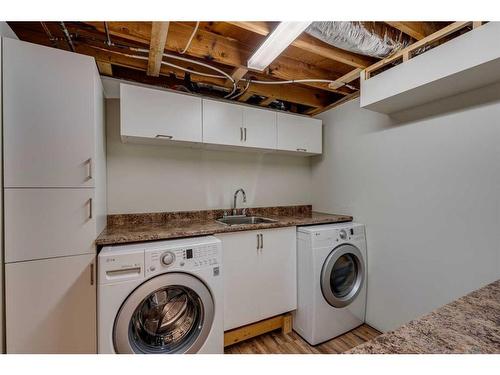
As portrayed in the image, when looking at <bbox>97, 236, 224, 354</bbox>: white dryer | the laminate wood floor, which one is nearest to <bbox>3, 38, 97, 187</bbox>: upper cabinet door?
<bbox>97, 236, 224, 354</bbox>: white dryer

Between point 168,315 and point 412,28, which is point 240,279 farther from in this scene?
point 412,28

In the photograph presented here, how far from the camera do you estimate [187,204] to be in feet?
7.63

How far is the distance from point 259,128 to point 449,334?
2.00 meters

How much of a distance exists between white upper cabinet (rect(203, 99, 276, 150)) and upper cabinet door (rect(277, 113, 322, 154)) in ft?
0.34

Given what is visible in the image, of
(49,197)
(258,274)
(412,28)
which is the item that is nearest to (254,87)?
(412,28)

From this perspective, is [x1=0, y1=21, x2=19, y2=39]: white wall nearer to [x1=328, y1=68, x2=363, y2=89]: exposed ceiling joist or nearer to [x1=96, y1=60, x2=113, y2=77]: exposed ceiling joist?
[x1=96, y1=60, x2=113, y2=77]: exposed ceiling joist

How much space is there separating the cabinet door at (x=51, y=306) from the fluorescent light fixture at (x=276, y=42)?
173 centimetres

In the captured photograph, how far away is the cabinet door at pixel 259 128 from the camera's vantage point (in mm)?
2229

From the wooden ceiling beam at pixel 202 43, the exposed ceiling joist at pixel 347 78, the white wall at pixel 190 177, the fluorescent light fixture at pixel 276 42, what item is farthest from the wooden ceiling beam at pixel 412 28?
the white wall at pixel 190 177

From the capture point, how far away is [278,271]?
204cm

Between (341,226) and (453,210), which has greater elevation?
(453,210)
